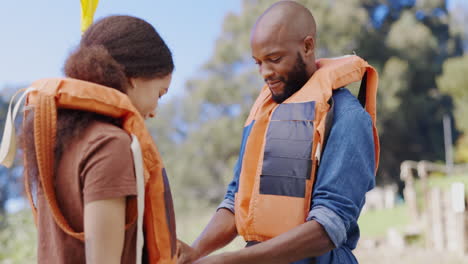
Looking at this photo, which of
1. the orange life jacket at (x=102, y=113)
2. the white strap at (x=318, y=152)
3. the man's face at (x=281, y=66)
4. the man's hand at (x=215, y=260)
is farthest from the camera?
the man's face at (x=281, y=66)

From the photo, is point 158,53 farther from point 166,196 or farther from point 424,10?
point 424,10

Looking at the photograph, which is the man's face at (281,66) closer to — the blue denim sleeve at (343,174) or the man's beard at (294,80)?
the man's beard at (294,80)

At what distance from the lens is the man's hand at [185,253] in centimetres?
235

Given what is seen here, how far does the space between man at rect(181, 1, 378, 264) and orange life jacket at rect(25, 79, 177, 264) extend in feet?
1.25

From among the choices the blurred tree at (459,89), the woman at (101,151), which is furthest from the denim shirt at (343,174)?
the blurred tree at (459,89)

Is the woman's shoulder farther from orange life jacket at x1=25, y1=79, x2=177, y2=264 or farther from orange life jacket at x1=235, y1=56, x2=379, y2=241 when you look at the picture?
orange life jacket at x1=235, y1=56, x2=379, y2=241

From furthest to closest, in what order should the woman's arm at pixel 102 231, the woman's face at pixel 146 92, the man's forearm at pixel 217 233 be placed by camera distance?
the man's forearm at pixel 217 233, the woman's face at pixel 146 92, the woman's arm at pixel 102 231

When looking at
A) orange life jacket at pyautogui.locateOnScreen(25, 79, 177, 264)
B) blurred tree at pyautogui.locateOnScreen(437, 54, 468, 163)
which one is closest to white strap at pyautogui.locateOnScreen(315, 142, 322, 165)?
orange life jacket at pyautogui.locateOnScreen(25, 79, 177, 264)

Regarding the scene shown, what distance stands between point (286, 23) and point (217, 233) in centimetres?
100

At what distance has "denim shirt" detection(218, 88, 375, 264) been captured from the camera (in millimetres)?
2217

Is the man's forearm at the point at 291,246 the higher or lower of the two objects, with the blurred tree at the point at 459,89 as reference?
higher

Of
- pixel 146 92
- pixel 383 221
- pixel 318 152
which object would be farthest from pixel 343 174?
pixel 383 221

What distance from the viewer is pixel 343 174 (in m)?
2.24

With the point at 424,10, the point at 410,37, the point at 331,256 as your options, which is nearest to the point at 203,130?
the point at 410,37
